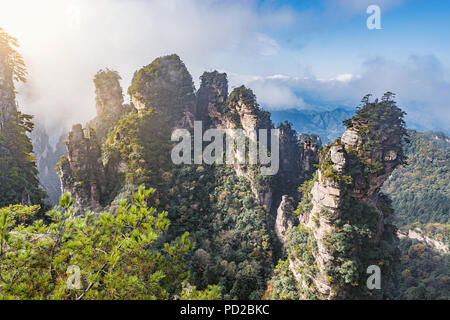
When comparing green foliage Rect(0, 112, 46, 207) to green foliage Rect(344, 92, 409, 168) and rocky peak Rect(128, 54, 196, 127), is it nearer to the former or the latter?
rocky peak Rect(128, 54, 196, 127)

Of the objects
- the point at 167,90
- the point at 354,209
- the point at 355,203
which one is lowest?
the point at 354,209

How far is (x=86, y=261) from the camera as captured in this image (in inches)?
235

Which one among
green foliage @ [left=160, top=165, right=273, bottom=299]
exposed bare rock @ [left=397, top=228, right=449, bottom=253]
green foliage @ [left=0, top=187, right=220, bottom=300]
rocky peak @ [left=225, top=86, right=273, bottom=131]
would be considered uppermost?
rocky peak @ [left=225, top=86, right=273, bottom=131]

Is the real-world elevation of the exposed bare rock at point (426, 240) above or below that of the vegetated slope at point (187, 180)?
below

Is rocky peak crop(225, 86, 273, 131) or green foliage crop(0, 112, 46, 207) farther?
rocky peak crop(225, 86, 273, 131)

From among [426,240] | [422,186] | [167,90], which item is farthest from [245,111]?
[422,186]

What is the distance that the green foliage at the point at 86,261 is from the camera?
5.12m

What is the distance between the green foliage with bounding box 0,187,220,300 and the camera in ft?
16.8

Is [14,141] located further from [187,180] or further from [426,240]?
[426,240]

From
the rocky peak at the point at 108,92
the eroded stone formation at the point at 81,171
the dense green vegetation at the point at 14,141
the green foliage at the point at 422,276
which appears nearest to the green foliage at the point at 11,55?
the dense green vegetation at the point at 14,141

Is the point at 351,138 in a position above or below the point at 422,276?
above

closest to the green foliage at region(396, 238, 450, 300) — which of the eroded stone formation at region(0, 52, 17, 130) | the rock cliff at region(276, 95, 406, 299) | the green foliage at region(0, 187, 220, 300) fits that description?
the rock cliff at region(276, 95, 406, 299)

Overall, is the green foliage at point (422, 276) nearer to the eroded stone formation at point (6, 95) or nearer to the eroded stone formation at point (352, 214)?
the eroded stone formation at point (352, 214)
